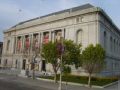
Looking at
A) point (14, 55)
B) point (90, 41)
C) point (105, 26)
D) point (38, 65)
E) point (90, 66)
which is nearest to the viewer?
point (90, 66)

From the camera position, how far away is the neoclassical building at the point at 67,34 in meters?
55.1

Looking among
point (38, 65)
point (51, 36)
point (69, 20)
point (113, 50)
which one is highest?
point (69, 20)

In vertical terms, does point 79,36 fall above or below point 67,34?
below

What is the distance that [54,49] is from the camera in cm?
3816

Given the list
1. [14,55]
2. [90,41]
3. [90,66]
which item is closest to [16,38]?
[14,55]

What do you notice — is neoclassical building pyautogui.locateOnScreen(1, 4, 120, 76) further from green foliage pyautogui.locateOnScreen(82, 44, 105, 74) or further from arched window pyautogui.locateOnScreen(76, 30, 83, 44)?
green foliage pyautogui.locateOnScreen(82, 44, 105, 74)

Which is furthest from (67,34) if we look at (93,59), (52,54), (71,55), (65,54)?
(93,59)

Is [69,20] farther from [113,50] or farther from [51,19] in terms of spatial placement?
[113,50]

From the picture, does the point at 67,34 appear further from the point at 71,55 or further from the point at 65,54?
the point at 65,54

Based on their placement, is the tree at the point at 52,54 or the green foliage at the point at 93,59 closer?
the green foliage at the point at 93,59

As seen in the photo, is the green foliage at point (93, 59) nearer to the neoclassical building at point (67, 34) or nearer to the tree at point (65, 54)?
the tree at point (65, 54)

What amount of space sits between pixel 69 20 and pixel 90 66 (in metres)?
29.2

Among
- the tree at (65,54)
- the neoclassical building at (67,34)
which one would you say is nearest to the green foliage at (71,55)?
the tree at (65,54)

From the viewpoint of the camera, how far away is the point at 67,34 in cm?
6066
